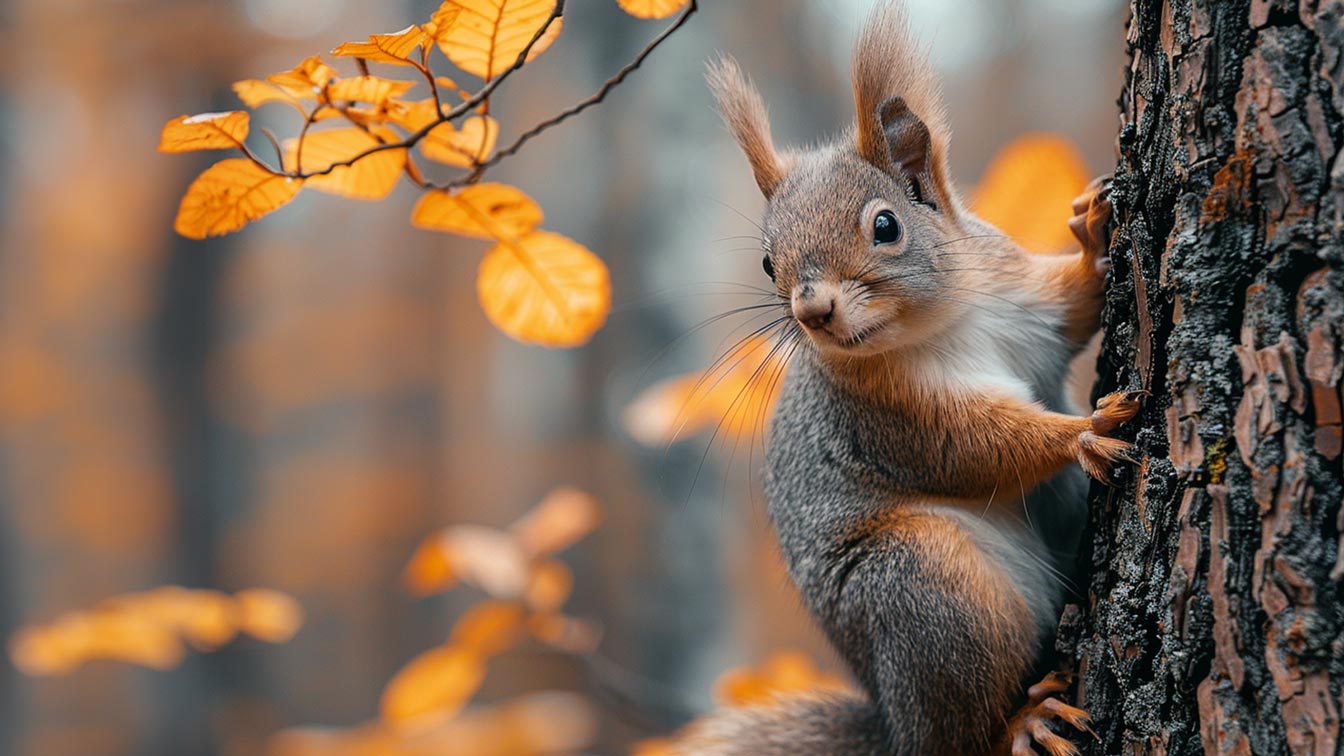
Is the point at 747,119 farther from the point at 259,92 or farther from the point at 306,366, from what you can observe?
the point at 306,366

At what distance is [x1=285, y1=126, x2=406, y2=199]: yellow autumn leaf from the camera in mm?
1363

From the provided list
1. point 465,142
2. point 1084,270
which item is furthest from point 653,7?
point 1084,270

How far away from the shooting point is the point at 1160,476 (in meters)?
1.14

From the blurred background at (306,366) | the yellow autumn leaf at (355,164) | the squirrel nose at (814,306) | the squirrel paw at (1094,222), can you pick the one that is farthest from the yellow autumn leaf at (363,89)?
the blurred background at (306,366)

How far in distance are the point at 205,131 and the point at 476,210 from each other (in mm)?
371

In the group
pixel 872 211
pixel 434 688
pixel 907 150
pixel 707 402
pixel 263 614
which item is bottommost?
pixel 434 688

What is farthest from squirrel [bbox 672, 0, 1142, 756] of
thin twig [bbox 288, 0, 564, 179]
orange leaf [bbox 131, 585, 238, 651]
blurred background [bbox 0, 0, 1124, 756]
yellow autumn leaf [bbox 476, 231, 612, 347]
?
blurred background [bbox 0, 0, 1124, 756]

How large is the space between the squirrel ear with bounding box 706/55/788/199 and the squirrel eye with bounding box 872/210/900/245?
26cm

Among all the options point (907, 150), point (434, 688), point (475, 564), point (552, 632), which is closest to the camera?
point (907, 150)

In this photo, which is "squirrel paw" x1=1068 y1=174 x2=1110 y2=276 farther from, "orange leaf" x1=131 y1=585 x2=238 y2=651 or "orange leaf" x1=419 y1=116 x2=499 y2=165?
"orange leaf" x1=131 y1=585 x2=238 y2=651

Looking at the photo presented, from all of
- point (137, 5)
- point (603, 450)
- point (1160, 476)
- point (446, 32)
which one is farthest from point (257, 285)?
point (1160, 476)

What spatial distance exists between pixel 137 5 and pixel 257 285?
1.78 meters

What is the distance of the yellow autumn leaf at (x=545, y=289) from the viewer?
1.52 m

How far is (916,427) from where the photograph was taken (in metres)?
1.62
